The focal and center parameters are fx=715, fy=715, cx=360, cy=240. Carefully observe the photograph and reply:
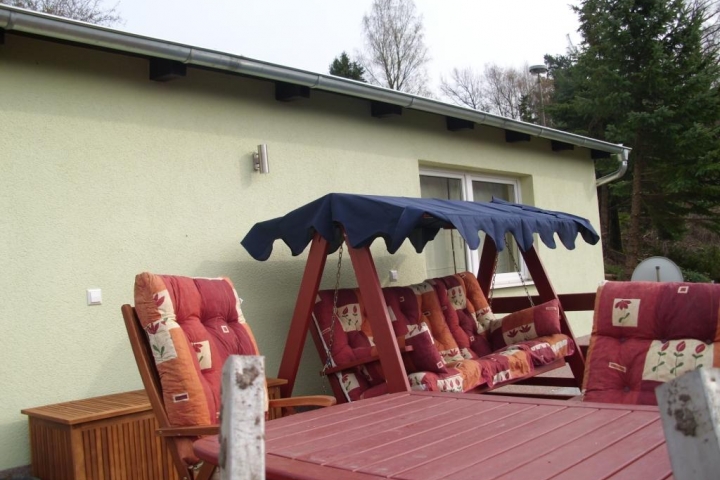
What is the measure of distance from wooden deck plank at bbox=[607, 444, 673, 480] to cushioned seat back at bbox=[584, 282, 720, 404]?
1.46 meters

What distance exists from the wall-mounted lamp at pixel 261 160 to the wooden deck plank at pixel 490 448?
3136mm

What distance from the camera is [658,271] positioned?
9.52 meters

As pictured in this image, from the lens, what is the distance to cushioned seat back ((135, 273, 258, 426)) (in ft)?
10.7

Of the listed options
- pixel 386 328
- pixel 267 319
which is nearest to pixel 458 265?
pixel 267 319

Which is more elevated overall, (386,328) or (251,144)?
(251,144)

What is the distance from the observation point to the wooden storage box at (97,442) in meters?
3.47

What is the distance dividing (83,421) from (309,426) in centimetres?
137

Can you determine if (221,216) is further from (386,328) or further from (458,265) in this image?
(458,265)

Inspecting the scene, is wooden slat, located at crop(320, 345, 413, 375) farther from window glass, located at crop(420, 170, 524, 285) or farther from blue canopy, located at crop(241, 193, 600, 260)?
window glass, located at crop(420, 170, 524, 285)

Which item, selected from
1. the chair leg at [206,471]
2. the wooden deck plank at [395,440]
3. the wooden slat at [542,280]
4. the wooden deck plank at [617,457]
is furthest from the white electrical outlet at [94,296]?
the wooden slat at [542,280]

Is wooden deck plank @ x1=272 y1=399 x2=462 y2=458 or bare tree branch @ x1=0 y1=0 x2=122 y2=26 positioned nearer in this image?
wooden deck plank @ x1=272 y1=399 x2=462 y2=458

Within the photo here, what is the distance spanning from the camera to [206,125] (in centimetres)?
503

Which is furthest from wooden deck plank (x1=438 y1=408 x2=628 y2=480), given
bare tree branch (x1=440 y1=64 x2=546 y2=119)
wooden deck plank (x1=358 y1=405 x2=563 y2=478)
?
bare tree branch (x1=440 y1=64 x2=546 y2=119)

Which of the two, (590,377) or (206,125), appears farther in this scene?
(206,125)
